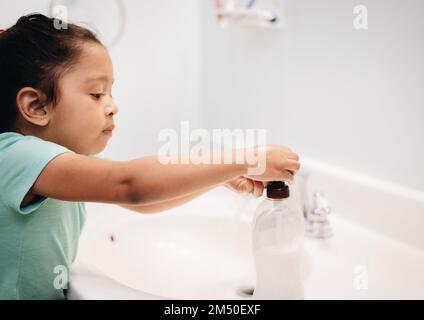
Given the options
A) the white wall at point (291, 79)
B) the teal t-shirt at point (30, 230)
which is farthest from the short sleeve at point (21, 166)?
the white wall at point (291, 79)

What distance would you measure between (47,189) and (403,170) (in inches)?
26.5

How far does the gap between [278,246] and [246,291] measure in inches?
7.2

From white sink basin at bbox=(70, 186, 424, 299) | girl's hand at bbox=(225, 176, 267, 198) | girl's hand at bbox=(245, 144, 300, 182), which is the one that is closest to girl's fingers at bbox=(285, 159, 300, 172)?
girl's hand at bbox=(245, 144, 300, 182)

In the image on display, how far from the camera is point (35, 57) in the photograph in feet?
2.25

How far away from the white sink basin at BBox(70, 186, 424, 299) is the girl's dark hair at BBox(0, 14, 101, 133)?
1.04ft

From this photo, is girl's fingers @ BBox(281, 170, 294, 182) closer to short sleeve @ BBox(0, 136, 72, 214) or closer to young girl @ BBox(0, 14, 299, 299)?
young girl @ BBox(0, 14, 299, 299)

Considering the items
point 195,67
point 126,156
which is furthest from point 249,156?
point 195,67

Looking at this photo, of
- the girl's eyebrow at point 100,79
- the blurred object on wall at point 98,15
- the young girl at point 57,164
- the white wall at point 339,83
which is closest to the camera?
the young girl at point 57,164

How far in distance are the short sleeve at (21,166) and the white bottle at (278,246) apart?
1.06ft

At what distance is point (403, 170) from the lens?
885 mm

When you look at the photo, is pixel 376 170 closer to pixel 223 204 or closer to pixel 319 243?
pixel 319 243

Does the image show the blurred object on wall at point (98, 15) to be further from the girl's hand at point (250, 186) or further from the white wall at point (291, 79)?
the girl's hand at point (250, 186)

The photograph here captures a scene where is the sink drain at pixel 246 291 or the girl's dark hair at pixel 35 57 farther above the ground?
the girl's dark hair at pixel 35 57

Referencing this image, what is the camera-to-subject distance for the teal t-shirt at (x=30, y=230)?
0.62m
